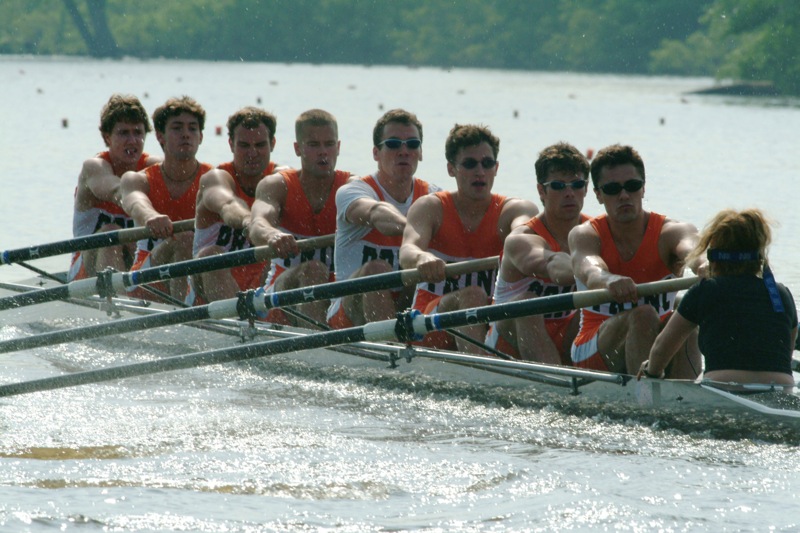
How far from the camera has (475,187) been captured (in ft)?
22.6

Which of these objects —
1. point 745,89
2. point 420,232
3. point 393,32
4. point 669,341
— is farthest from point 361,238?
point 393,32

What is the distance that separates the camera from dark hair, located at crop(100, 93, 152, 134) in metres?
9.48

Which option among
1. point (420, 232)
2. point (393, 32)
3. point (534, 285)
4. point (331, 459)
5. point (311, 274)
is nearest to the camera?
point (331, 459)

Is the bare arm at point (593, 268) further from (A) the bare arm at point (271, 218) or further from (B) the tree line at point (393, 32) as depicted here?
(B) the tree line at point (393, 32)

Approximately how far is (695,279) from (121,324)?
3.09 meters

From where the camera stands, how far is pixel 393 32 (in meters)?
92.0

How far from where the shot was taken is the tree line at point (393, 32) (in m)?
72.9

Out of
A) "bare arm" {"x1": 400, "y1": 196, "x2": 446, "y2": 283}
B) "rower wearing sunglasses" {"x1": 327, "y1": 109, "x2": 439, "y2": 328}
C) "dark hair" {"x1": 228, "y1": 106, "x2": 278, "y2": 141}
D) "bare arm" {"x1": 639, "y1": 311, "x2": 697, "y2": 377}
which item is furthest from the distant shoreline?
"bare arm" {"x1": 639, "y1": 311, "x2": 697, "y2": 377}

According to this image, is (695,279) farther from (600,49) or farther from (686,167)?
(600,49)

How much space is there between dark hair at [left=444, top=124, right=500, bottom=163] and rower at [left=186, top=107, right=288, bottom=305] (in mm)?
1758

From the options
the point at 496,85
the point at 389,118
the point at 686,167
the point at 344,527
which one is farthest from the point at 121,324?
the point at 496,85

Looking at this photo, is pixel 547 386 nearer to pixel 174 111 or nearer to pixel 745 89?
pixel 174 111

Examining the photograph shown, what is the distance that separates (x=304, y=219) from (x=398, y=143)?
982 millimetres

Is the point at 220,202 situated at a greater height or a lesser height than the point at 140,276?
greater
